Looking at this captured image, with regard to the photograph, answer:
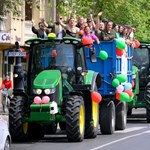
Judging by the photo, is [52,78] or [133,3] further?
[133,3]

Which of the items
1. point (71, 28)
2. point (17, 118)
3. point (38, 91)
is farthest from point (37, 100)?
point (71, 28)

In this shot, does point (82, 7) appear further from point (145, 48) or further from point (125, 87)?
point (125, 87)

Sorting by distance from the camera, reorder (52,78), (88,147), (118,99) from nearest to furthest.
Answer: (88,147), (52,78), (118,99)

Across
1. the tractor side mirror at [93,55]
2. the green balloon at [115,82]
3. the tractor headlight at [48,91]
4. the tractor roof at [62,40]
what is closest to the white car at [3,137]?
the tractor headlight at [48,91]

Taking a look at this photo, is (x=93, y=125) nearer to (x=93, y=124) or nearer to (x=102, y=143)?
(x=93, y=124)

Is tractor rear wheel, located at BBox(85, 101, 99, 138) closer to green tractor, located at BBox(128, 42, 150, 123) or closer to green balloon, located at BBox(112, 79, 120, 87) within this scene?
green balloon, located at BBox(112, 79, 120, 87)

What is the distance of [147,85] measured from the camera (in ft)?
87.7

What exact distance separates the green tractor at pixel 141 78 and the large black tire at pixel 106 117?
15.4 ft

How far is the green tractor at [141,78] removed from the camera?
87.3 feet

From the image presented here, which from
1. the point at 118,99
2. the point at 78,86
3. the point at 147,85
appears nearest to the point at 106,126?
the point at 118,99

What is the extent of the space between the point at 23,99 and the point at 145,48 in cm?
946

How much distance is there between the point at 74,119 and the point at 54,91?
37.7 inches

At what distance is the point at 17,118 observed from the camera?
18.8 m

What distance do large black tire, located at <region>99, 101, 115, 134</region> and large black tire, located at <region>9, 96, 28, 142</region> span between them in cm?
311
